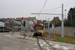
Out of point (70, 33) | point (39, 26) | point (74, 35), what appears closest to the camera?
point (74, 35)

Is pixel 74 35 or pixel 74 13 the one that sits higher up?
pixel 74 13

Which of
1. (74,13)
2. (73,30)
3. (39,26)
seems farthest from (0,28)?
(73,30)

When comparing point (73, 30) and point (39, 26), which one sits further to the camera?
point (39, 26)

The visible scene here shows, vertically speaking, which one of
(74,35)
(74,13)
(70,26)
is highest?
(74,13)

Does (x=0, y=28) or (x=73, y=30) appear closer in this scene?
(x=73, y=30)

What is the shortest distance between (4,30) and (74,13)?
32380 millimetres

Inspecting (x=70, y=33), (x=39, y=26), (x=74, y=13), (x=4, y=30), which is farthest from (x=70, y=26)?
(x=4, y=30)

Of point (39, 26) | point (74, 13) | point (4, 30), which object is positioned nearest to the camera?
point (39, 26)

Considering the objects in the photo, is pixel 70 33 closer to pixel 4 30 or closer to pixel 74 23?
pixel 74 23

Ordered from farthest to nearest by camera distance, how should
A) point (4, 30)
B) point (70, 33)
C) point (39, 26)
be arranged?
point (4, 30), point (39, 26), point (70, 33)

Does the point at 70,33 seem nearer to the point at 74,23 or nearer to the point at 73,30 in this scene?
the point at 73,30

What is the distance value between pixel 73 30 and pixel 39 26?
314 inches

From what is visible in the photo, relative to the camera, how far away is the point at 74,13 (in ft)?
126

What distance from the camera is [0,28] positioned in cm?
5044
